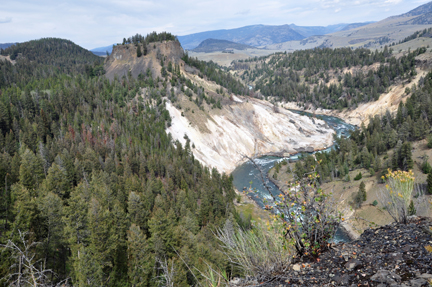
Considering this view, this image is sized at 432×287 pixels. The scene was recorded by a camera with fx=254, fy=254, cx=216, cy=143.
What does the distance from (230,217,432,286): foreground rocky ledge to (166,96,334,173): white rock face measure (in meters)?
74.5

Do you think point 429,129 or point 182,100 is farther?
point 182,100

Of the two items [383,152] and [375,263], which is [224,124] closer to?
[383,152]

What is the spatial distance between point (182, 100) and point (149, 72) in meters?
25.9

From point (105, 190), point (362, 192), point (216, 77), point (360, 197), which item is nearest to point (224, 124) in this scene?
point (216, 77)

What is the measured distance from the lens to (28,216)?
115 feet

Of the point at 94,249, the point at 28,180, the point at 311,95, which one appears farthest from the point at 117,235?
the point at 311,95

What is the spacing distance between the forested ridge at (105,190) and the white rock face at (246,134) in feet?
27.8

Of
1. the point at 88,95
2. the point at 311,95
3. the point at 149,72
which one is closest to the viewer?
the point at 88,95

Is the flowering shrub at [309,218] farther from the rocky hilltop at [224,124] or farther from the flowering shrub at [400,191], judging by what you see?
the rocky hilltop at [224,124]

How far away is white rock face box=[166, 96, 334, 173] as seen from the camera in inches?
3634

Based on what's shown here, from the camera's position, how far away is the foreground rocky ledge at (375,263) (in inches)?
325

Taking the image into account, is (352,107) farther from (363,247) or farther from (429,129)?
(363,247)

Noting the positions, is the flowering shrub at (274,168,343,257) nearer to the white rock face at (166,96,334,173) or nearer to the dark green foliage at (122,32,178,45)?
the white rock face at (166,96,334,173)

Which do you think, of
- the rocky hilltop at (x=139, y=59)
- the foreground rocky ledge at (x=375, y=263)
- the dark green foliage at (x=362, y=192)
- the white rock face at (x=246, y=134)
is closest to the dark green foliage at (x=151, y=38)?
the rocky hilltop at (x=139, y=59)
